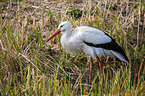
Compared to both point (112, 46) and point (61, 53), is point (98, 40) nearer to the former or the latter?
point (112, 46)

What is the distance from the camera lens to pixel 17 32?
425cm

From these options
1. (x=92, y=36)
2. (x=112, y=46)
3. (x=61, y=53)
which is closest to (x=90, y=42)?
(x=92, y=36)

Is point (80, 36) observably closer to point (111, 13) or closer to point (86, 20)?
point (86, 20)

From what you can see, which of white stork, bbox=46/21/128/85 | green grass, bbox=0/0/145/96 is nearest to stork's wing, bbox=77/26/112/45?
white stork, bbox=46/21/128/85

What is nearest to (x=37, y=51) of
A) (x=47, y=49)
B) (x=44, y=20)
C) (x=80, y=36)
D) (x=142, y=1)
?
(x=47, y=49)

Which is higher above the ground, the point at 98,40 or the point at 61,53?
the point at 98,40

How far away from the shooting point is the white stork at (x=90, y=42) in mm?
3834

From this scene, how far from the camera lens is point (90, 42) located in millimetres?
3861

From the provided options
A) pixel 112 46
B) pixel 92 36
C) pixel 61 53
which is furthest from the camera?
pixel 61 53

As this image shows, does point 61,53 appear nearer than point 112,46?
No

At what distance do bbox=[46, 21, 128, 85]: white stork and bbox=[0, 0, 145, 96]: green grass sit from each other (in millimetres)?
206

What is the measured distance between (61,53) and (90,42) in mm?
738

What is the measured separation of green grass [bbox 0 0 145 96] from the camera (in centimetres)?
306

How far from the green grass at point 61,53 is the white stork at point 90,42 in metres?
0.21
